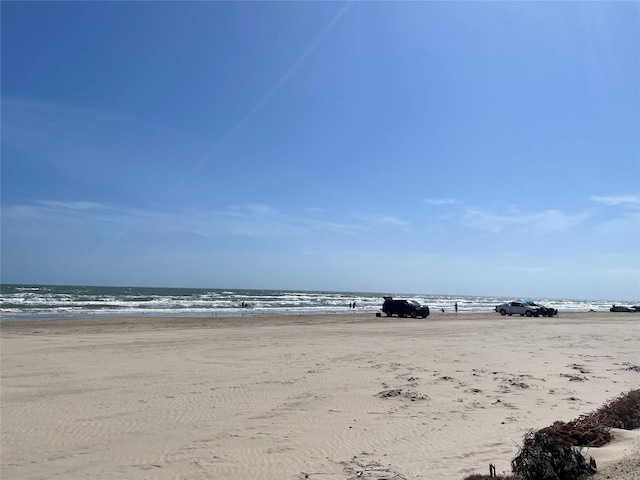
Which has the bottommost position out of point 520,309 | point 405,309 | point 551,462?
point 551,462

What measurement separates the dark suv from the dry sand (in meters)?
24.2

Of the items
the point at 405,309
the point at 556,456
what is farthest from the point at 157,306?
the point at 556,456

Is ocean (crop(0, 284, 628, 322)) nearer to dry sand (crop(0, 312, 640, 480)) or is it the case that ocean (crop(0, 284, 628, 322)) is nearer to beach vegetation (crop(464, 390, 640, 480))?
dry sand (crop(0, 312, 640, 480))

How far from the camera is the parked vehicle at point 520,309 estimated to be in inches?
1854

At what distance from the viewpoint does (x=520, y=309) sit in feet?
158

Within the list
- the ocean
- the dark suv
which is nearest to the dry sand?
the dark suv

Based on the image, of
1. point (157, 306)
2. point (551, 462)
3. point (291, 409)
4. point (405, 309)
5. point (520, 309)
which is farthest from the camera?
point (157, 306)

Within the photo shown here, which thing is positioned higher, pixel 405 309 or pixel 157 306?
pixel 405 309

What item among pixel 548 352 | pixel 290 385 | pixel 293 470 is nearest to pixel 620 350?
pixel 548 352

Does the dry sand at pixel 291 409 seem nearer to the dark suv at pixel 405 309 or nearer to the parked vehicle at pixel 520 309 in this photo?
the dark suv at pixel 405 309

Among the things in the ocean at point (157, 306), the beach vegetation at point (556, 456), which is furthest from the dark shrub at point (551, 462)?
the ocean at point (157, 306)

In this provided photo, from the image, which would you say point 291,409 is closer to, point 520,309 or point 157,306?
point 520,309

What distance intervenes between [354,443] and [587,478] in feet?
10.1

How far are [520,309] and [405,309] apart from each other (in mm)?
14453
